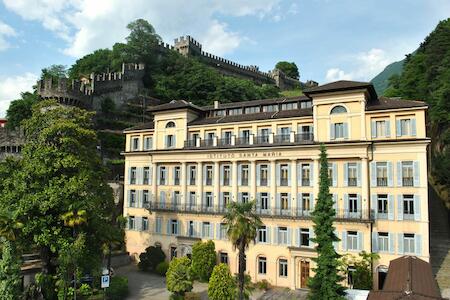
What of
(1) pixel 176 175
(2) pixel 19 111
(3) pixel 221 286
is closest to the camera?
(3) pixel 221 286

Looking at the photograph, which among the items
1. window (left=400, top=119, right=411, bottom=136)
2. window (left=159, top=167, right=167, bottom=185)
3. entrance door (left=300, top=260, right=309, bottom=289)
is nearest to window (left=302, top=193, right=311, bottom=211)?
entrance door (left=300, top=260, right=309, bottom=289)

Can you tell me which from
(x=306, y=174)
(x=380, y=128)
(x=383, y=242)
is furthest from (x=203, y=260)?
(x=380, y=128)

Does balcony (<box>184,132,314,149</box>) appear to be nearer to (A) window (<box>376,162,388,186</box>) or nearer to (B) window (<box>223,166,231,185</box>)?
(B) window (<box>223,166,231,185</box>)

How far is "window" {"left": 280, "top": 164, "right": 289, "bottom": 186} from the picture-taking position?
3760cm

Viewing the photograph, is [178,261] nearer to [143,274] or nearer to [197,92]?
[143,274]

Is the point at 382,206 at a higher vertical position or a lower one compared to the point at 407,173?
lower

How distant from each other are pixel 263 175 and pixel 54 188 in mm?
19526

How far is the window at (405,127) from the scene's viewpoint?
33.0 m

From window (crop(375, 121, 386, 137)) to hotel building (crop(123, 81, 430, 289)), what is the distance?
0.08 metres

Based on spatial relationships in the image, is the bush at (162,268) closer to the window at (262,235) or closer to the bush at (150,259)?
the bush at (150,259)

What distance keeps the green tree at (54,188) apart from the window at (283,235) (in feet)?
51.8

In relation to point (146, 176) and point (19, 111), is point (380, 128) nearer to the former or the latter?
point (146, 176)

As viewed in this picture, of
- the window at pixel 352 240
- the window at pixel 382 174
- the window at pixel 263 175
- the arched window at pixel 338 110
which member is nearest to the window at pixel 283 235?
the window at pixel 263 175

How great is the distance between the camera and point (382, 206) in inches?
1304
